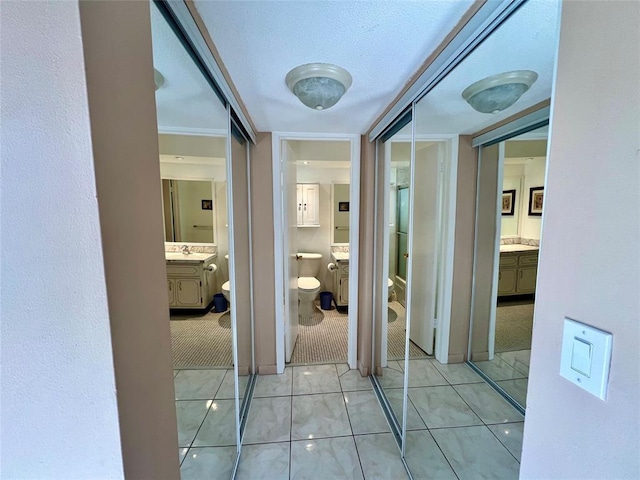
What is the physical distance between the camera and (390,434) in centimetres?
170

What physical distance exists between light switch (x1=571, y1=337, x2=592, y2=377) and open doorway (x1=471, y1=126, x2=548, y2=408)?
0.26m

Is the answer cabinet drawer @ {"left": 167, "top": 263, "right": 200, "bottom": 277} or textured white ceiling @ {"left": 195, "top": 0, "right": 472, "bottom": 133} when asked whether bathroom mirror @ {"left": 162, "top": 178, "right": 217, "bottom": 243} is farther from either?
textured white ceiling @ {"left": 195, "top": 0, "right": 472, "bottom": 133}

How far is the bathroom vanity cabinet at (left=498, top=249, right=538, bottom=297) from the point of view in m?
0.77

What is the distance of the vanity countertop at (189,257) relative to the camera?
36.1 inches

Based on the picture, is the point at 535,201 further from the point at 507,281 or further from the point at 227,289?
the point at 227,289

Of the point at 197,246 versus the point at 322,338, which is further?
the point at 322,338

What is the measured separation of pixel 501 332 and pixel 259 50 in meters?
1.65

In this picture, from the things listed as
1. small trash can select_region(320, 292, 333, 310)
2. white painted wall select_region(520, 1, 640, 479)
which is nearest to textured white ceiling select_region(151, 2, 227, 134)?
white painted wall select_region(520, 1, 640, 479)

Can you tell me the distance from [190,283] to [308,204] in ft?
9.56

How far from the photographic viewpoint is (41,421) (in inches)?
16.8

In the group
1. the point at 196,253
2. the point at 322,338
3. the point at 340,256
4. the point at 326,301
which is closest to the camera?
the point at 196,253

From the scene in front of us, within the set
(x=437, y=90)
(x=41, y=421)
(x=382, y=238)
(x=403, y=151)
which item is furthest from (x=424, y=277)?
(x=41, y=421)

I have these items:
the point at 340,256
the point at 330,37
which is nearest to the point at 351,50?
the point at 330,37

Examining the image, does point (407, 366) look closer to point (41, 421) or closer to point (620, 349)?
point (620, 349)
